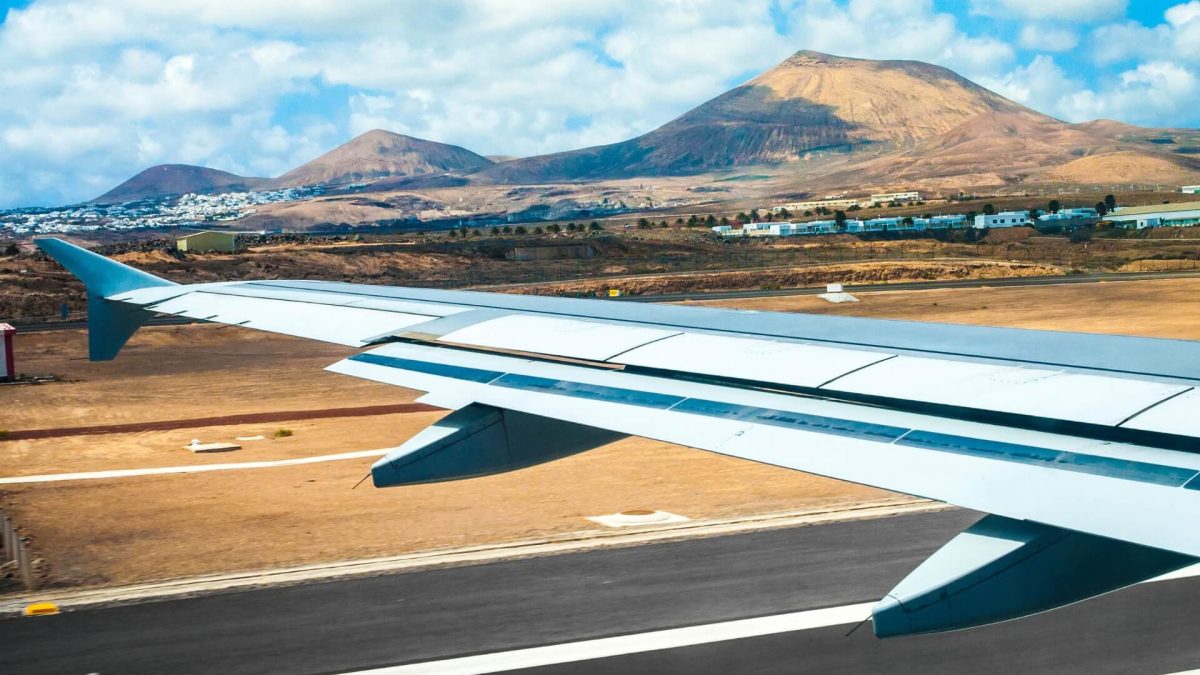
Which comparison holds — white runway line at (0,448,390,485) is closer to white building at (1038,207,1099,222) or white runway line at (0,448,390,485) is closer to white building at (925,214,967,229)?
white building at (925,214,967,229)

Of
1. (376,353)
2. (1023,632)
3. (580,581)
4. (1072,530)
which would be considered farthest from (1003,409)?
(580,581)

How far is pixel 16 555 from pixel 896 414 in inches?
563

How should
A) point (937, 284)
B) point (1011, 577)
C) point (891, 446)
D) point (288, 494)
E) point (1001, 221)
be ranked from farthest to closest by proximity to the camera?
1. point (1001, 221)
2. point (937, 284)
3. point (288, 494)
4. point (891, 446)
5. point (1011, 577)

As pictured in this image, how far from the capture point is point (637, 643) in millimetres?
11734

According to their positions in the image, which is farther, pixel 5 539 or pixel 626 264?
pixel 626 264

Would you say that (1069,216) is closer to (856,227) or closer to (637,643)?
(856,227)

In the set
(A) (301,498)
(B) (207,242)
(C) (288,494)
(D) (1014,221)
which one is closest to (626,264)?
(B) (207,242)

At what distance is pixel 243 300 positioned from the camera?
13930 millimetres

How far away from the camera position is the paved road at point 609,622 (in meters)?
11.2

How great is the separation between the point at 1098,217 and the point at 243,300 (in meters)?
176

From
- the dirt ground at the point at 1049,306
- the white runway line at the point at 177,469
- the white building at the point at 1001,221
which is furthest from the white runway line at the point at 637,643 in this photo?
the white building at the point at 1001,221

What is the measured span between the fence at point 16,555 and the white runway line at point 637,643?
21.8ft

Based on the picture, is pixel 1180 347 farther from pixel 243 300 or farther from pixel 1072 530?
pixel 243 300

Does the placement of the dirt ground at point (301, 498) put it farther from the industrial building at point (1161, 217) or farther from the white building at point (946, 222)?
the white building at point (946, 222)
